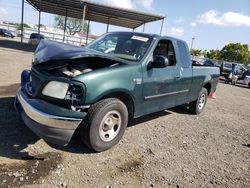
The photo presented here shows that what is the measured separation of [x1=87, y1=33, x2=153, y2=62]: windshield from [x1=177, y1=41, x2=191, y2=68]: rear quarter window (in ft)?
3.94

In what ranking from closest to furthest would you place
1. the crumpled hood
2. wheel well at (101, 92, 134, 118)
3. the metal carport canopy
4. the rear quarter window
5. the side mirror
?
the crumpled hood, wheel well at (101, 92, 134, 118), the side mirror, the rear quarter window, the metal carport canopy

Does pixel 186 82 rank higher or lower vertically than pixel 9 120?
higher

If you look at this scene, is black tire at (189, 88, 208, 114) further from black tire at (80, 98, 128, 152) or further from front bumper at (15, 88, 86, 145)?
front bumper at (15, 88, 86, 145)

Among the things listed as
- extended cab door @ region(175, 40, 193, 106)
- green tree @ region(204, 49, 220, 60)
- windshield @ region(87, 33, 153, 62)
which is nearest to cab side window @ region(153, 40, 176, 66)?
extended cab door @ region(175, 40, 193, 106)

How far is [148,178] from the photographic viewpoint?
3.72 m

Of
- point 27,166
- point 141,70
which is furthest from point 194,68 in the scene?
point 27,166

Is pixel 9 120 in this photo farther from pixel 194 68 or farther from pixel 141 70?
pixel 194 68

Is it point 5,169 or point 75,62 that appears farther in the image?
point 75,62

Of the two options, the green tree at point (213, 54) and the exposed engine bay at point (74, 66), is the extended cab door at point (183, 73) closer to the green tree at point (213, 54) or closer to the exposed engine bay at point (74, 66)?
the exposed engine bay at point (74, 66)

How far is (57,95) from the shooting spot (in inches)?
144

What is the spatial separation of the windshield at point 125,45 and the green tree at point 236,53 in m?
70.0

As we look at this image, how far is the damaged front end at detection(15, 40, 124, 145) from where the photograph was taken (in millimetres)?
3559

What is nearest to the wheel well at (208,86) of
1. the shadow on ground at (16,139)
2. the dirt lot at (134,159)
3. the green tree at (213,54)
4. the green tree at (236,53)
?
the dirt lot at (134,159)

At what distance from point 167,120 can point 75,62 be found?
334 centimetres
